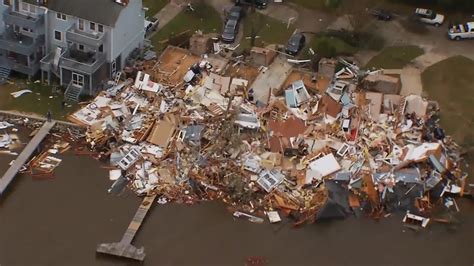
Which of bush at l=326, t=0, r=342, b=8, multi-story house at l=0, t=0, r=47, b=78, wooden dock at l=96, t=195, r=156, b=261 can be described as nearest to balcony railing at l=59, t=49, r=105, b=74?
multi-story house at l=0, t=0, r=47, b=78

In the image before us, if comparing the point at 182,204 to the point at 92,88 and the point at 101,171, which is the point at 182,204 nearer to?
the point at 101,171

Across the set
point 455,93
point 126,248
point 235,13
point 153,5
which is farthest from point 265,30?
point 126,248

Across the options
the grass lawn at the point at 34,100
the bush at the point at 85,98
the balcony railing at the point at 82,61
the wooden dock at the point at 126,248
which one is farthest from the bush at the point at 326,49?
the wooden dock at the point at 126,248

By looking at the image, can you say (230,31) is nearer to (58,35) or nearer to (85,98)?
(85,98)

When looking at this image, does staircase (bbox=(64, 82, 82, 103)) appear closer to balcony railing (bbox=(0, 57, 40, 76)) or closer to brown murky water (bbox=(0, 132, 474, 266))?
balcony railing (bbox=(0, 57, 40, 76))

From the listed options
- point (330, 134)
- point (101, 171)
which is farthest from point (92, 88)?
point (330, 134)
